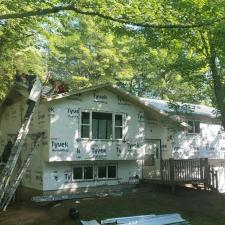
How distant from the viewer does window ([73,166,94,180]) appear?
Result: 67.3 ft

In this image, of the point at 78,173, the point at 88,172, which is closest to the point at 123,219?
the point at 78,173

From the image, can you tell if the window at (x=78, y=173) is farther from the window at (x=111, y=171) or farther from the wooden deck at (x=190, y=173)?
the wooden deck at (x=190, y=173)

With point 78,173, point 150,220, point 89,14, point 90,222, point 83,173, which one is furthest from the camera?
point 83,173

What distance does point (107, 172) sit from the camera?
21.6 m

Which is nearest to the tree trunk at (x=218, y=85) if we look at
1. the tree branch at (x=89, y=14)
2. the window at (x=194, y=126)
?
the window at (x=194, y=126)

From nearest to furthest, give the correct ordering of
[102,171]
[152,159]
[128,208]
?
[128,208] → [102,171] → [152,159]

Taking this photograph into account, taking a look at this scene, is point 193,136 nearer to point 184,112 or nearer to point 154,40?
point 184,112

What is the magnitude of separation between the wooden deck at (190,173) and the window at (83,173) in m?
4.02

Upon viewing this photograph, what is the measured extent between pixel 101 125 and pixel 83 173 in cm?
285

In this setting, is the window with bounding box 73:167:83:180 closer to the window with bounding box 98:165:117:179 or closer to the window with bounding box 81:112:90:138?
the window with bounding box 98:165:117:179

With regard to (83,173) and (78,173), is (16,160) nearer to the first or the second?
(78,173)

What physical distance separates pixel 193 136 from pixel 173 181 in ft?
21.9

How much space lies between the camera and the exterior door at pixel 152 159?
76.4 ft

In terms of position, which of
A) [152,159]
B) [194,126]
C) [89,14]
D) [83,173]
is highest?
[89,14]
